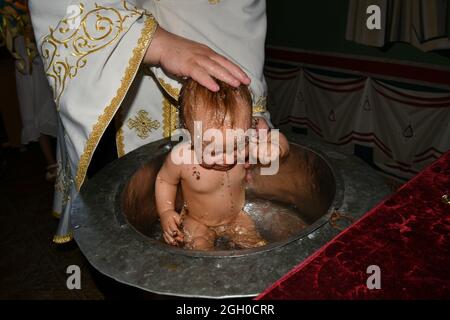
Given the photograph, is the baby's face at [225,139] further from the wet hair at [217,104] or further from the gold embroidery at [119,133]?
the gold embroidery at [119,133]

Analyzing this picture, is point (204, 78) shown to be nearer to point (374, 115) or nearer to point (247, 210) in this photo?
point (247, 210)

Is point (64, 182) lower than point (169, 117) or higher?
lower

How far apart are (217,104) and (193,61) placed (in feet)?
0.34

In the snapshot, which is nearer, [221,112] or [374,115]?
[221,112]

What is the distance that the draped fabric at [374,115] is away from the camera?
2.55 meters

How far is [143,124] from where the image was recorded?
49.2 inches

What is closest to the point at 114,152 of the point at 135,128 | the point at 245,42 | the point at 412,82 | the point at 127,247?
the point at 135,128

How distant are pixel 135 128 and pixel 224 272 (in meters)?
0.75

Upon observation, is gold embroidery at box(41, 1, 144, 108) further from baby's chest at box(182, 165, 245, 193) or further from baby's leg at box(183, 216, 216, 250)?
baby's leg at box(183, 216, 216, 250)

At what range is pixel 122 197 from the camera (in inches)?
33.9

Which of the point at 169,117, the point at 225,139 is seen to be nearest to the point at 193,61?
the point at 225,139

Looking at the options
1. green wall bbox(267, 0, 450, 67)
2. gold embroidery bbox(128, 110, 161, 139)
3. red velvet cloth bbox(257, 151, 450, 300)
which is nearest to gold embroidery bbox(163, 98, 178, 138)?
gold embroidery bbox(128, 110, 161, 139)

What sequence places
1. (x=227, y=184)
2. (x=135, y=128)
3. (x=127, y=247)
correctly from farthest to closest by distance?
(x=135, y=128), (x=227, y=184), (x=127, y=247)
